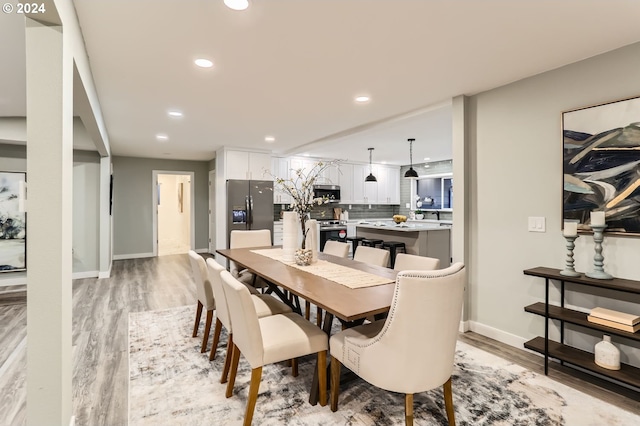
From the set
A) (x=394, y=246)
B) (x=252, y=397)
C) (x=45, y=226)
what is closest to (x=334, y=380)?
(x=252, y=397)

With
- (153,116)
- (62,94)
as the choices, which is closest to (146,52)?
(62,94)

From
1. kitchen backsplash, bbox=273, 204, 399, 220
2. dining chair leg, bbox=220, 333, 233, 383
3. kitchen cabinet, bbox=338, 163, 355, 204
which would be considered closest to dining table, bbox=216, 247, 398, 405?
dining chair leg, bbox=220, 333, 233, 383

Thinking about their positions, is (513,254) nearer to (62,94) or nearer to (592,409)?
(592,409)

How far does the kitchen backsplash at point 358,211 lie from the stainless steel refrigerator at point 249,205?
4.00 ft

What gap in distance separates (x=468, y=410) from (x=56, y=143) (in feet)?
8.72

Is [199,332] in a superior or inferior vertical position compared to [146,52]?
inferior

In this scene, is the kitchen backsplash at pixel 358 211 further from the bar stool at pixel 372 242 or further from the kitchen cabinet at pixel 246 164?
the bar stool at pixel 372 242

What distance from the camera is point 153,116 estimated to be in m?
4.14

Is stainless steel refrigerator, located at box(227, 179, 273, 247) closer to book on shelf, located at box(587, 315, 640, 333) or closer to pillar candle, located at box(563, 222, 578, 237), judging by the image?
pillar candle, located at box(563, 222, 578, 237)

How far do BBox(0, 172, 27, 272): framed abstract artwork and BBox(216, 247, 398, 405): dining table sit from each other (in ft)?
13.0

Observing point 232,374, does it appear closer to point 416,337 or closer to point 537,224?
point 416,337

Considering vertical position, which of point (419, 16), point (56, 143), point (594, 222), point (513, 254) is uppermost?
point (419, 16)

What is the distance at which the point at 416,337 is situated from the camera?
1.62m

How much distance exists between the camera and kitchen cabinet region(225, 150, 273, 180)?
245 inches
